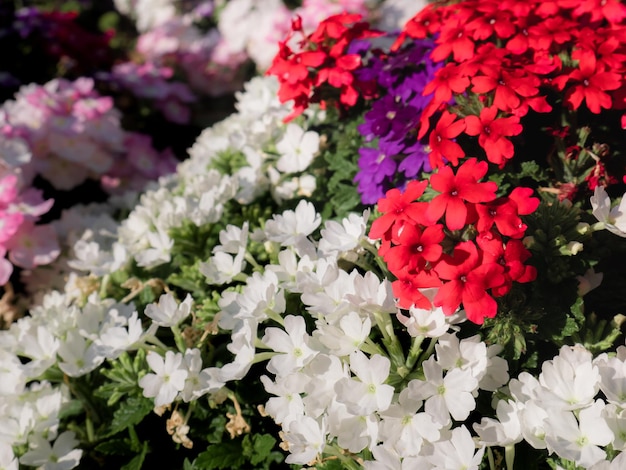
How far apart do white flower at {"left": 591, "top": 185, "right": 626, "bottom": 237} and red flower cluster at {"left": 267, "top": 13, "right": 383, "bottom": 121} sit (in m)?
0.83

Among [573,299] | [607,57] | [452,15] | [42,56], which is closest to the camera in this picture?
[573,299]

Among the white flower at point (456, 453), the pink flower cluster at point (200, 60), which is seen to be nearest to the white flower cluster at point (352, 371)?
the white flower at point (456, 453)

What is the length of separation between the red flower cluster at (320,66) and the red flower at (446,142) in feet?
1.55

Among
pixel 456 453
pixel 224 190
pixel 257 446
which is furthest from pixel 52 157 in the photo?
pixel 456 453

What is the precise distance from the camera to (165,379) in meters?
1.53

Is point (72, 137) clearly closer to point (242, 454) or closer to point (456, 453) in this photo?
point (242, 454)

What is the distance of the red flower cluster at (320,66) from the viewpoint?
191 cm

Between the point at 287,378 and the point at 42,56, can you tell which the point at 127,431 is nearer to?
the point at 287,378

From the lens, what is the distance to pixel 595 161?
1.70 metres

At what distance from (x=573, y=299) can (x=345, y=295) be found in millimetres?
565

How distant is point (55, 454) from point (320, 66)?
136cm

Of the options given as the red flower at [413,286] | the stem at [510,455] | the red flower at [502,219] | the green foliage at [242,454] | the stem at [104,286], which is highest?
the red flower at [502,219]

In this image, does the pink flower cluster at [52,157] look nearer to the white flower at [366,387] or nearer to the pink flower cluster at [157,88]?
→ the pink flower cluster at [157,88]

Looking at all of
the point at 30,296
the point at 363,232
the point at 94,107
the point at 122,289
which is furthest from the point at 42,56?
the point at 363,232
